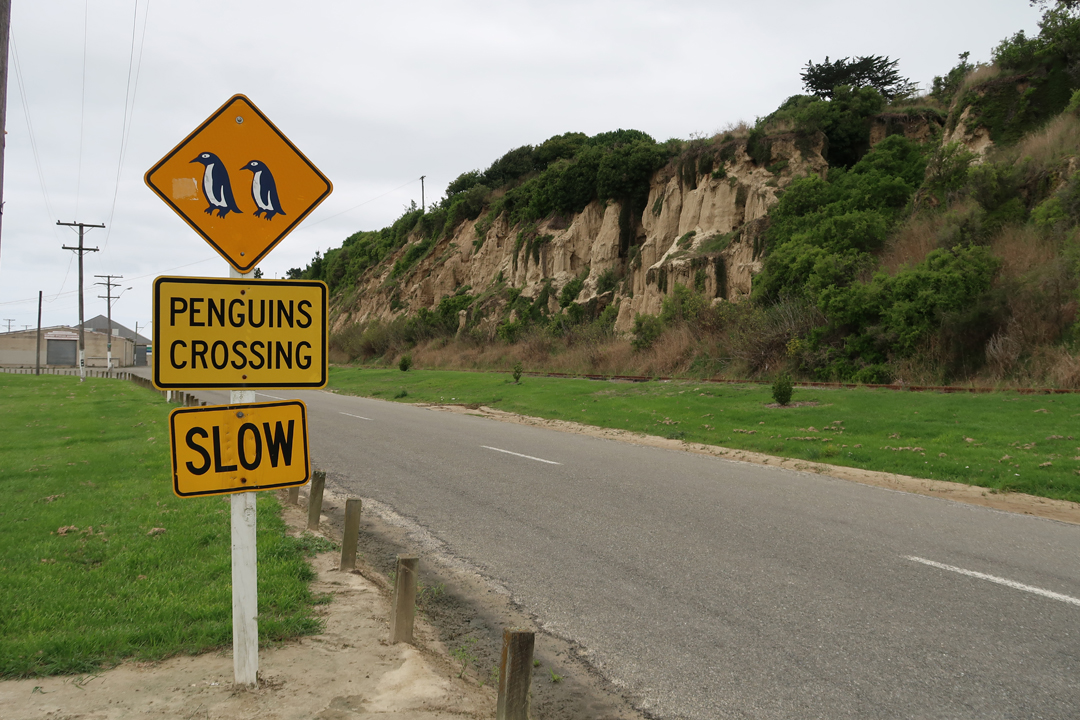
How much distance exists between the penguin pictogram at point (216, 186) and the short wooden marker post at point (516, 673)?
2.69 m

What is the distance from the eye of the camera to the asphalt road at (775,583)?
409 centimetres

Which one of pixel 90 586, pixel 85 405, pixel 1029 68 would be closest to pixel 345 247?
pixel 85 405

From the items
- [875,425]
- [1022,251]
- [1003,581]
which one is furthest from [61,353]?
[1003,581]

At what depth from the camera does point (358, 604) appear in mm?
5477

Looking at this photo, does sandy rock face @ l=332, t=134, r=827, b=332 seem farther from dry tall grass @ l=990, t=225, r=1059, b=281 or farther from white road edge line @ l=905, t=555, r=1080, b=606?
white road edge line @ l=905, t=555, r=1080, b=606

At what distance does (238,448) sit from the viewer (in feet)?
12.5

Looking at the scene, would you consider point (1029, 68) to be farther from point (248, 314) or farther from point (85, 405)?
point (85, 405)

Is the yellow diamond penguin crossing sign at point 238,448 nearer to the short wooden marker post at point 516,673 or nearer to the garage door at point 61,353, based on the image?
the short wooden marker post at point 516,673

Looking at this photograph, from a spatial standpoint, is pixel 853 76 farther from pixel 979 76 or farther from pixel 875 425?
pixel 875 425

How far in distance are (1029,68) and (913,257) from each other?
11633 millimetres

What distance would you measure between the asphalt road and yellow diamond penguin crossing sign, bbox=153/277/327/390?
2617mm

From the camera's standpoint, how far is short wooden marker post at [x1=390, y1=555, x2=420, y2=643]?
4621mm

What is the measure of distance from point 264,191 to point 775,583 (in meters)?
4.69

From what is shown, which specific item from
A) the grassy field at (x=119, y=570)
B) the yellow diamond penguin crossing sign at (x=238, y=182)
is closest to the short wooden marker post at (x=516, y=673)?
the grassy field at (x=119, y=570)
